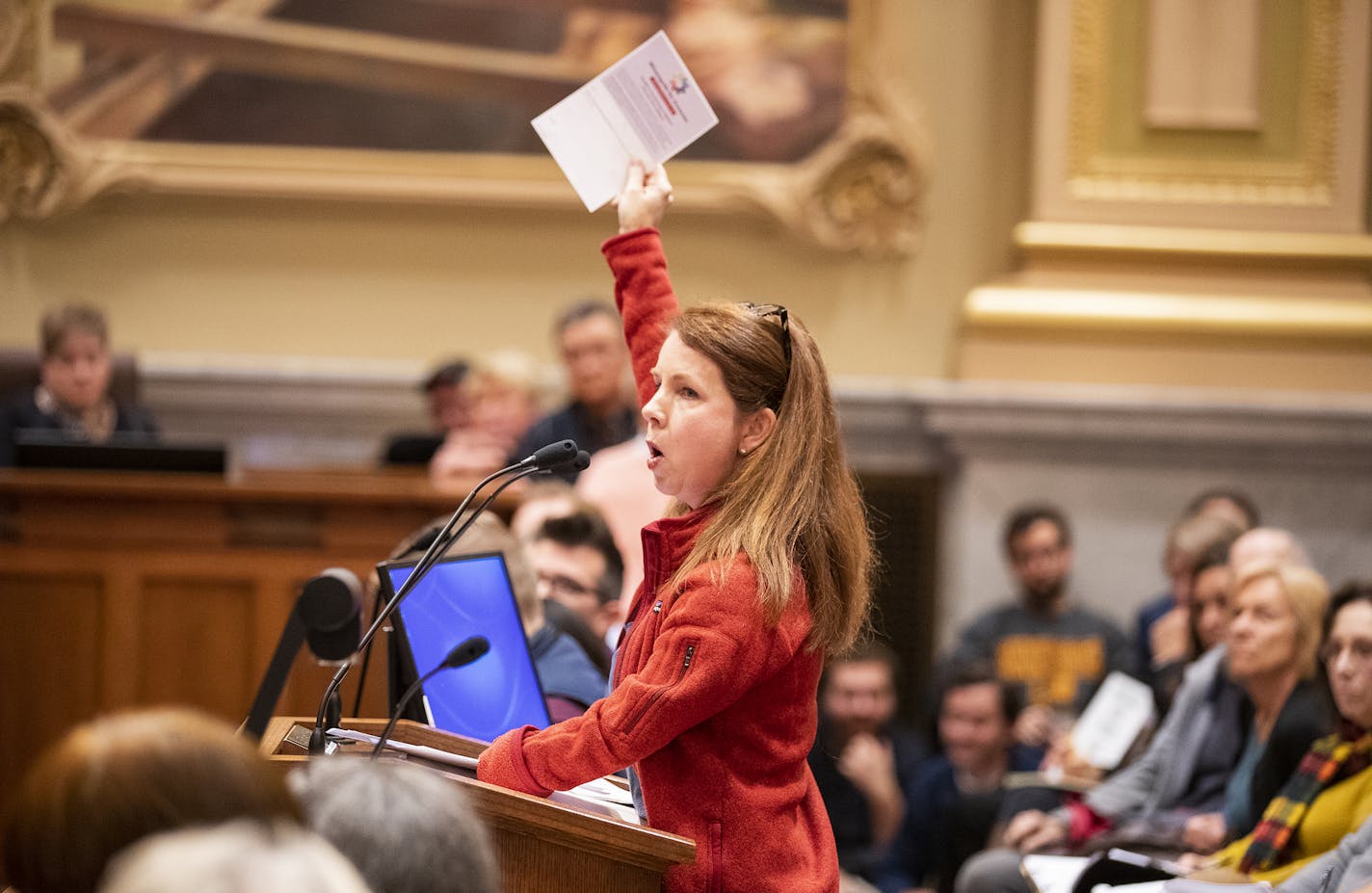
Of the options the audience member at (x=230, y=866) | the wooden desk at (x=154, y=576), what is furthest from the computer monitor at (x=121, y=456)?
the audience member at (x=230, y=866)

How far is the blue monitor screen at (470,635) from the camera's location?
254cm

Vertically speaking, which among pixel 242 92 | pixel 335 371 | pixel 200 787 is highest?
pixel 242 92

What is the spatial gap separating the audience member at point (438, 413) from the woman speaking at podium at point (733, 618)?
3757 millimetres

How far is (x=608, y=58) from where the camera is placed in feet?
21.8

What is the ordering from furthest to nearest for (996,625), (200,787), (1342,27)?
(1342,27) → (996,625) → (200,787)

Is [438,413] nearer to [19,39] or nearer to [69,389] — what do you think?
[69,389]

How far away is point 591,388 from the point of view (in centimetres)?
527

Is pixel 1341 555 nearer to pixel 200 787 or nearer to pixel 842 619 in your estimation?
pixel 842 619

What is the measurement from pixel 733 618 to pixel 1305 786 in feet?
5.95

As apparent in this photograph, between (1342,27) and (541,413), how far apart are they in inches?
133

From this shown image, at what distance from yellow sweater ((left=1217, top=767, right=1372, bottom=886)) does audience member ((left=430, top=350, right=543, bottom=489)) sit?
2.94 m

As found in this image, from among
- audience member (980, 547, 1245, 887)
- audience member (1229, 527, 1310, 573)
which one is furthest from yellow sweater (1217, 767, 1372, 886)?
audience member (1229, 527, 1310, 573)

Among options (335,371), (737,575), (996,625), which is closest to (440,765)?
(737,575)

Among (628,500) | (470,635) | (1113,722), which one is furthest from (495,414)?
(470,635)
